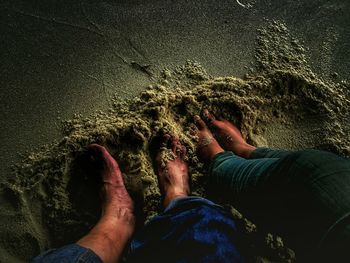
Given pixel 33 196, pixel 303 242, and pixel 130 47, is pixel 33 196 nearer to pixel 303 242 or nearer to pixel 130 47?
pixel 130 47

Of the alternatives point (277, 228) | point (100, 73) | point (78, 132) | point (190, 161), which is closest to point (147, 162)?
point (190, 161)

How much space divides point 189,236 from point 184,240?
0.02 metres

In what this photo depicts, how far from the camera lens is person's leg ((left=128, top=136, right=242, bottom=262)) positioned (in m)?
1.17

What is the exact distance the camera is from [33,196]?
1.51 meters

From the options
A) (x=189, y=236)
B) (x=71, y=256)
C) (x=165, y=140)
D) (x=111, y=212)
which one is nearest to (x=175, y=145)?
(x=165, y=140)

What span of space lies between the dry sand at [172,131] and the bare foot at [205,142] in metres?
0.04

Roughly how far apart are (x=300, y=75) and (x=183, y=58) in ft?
1.87

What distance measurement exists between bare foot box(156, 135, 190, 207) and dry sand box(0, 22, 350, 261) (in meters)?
0.04

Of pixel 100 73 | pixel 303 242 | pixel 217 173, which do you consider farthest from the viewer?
pixel 100 73

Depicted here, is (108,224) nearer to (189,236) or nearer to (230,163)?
(189,236)

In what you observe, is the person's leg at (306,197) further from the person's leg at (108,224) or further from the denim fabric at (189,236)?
the person's leg at (108,224)

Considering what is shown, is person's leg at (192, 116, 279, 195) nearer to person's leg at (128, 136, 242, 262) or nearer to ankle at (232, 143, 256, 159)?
ankle at (232, 143, 256, 159)

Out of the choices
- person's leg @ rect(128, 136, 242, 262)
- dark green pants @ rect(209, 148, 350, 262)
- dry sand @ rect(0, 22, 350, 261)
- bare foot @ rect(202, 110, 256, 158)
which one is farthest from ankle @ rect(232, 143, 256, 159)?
person's leg @ rect(128, 136, 242, 262)

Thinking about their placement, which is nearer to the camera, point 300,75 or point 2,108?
point 2,108
